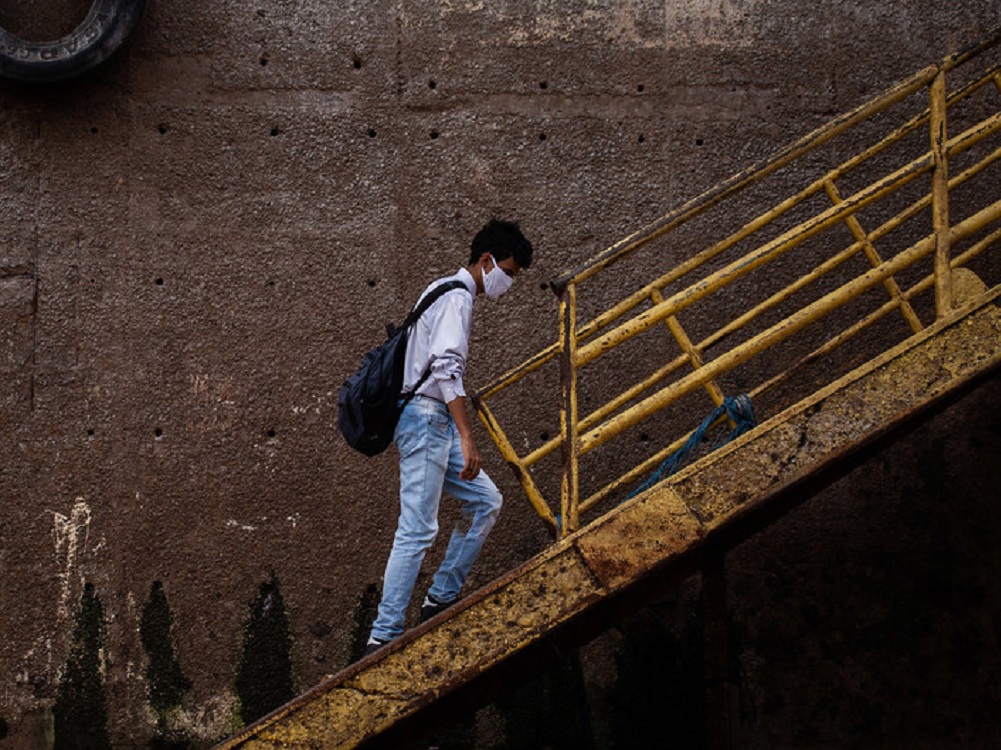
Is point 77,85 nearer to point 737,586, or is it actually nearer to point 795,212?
point 795,212

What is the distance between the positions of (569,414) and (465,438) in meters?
0.37

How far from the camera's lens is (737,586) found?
16.2 feet

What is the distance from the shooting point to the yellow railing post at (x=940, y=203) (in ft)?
11.4

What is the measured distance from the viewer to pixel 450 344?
3486mm

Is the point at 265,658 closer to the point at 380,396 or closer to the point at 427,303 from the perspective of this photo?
the point at 380,396

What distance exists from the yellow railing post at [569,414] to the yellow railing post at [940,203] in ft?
4.00

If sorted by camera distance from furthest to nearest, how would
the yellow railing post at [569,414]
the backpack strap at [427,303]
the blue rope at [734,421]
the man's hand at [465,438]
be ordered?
1. the blue rope at [734,421]
2. the backpack strap at [427,303]
3. the man's hand at [465,438]
4. the yellow railing post at [569,414]

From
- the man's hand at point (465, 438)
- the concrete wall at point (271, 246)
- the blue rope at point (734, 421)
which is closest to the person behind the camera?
the man's hand at point (465, 438)

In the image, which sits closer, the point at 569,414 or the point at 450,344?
the point at 569,414

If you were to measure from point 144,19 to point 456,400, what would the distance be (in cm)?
307

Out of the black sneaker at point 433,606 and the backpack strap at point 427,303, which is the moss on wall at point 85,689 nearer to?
the black sneaker at point 433,606

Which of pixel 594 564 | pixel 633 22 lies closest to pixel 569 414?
pixel 594 564

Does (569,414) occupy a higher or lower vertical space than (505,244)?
lower

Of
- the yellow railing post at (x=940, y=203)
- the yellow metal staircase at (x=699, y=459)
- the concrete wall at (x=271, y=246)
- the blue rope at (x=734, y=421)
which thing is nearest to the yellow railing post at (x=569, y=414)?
the yellow metal staircase at (x=699, y=459)
